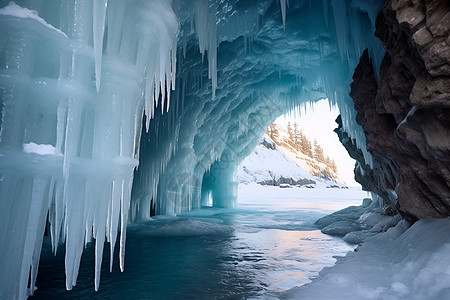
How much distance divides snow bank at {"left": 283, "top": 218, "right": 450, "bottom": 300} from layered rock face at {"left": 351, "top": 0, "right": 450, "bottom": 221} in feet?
2.20

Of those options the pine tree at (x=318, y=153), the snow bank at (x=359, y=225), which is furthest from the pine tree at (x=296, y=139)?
the snow bank at (x=359, y=225)

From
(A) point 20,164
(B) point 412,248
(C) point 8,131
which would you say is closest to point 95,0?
(C) point 8,131

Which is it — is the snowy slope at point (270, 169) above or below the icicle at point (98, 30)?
above

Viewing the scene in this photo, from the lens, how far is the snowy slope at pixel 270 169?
5431 cm

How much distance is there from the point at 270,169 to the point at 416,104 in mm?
54136

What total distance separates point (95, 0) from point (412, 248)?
5499 mm

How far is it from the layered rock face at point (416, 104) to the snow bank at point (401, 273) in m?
0.67

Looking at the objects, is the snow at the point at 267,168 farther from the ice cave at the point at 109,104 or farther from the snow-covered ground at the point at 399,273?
the snow-covered ground at the point at 399,273

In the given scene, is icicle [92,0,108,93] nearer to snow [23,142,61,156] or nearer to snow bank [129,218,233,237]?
snow [23,142,61,156]

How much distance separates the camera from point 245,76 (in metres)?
12.2

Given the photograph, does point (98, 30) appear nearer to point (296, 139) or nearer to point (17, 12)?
point (17, 12)

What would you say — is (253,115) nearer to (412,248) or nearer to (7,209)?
(412,248)

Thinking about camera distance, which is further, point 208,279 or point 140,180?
point 140,180

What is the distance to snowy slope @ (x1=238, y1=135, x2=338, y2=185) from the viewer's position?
54.3m
